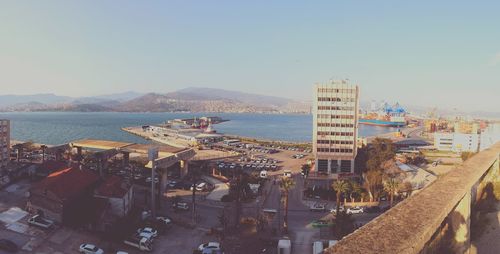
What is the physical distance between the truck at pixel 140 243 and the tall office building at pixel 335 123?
66.4 feet

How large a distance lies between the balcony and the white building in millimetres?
44311

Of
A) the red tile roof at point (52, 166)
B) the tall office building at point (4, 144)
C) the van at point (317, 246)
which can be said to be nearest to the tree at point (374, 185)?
the van at point (317, 246)

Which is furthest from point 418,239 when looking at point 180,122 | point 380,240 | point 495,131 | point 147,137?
point 180,122

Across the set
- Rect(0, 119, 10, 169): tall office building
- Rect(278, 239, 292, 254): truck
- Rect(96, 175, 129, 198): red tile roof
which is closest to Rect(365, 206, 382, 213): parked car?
Rect(278, 239, 292, 254): truck

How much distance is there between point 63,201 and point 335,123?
2378 cm

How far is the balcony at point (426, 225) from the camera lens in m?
5.00

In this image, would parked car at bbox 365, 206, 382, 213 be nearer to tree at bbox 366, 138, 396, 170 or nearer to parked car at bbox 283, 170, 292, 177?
tree at bbox 366, 138, 396, 170

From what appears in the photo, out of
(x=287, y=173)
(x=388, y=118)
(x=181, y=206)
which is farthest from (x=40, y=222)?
(x=388, y=118)

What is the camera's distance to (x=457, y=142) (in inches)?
1975

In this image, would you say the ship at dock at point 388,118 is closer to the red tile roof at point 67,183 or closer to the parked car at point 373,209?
the parked car at point 373,209

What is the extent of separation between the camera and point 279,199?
75.5ft

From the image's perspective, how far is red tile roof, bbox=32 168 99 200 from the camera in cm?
1777

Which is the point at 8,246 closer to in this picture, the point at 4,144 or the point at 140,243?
the point at 140,243

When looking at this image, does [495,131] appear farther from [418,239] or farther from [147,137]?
[147,137]
